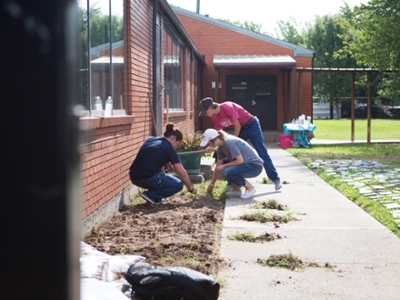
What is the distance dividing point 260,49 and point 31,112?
29.0m

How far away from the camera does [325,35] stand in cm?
5809

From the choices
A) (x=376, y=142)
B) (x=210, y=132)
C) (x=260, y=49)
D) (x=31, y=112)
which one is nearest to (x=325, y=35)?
(x=260, y=49)

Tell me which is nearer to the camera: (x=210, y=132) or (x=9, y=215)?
(x=9, y=215)

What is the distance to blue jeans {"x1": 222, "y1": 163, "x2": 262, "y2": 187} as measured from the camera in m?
9.46

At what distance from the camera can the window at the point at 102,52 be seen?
21.2 feet

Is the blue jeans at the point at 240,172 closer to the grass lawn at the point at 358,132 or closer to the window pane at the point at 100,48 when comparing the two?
the window pane at the point at 100,48

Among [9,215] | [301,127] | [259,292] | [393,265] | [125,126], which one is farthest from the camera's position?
[301,127]

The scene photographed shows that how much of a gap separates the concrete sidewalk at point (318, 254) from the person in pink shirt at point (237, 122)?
50.0 inches

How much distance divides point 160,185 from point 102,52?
2030mm

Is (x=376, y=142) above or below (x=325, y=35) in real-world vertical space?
below

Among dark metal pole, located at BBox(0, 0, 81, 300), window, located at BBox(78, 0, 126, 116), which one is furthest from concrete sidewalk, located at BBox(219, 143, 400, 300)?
dark metal pole, located at BBox(0, 0, 81, 300)

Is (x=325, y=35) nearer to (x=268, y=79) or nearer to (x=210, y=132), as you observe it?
(x=268, y=79)

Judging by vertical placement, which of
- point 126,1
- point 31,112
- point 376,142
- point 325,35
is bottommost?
point 376,142

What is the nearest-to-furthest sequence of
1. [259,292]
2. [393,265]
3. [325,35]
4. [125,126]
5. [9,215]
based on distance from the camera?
1. [9,215]
2. [259,292]
3. [393,265]
4. [125,126]
5. [325,35]
